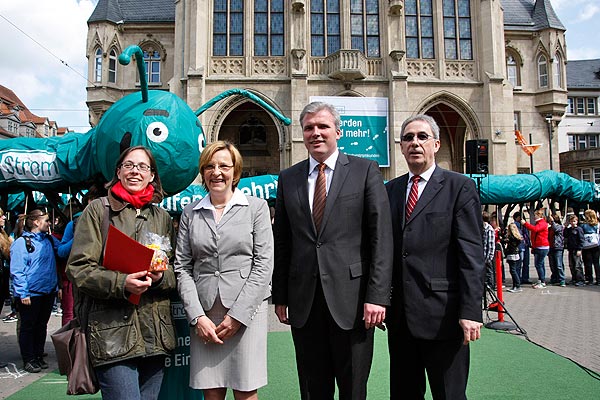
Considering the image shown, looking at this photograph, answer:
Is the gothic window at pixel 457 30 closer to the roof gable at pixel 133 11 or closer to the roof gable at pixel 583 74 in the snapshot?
the roof gable at pixel 133 11

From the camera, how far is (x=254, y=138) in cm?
2561

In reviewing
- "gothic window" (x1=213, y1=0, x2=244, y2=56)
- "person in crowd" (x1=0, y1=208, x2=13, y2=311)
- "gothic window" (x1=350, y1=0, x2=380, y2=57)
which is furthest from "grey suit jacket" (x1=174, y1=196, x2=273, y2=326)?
"gothic window" (x1=350, y1=0, x2=380, y2=57)

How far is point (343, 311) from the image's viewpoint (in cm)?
251

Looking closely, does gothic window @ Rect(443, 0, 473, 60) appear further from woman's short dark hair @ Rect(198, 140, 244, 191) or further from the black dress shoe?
woman's short dark hair @ Rect(198, 140, 244, 191)

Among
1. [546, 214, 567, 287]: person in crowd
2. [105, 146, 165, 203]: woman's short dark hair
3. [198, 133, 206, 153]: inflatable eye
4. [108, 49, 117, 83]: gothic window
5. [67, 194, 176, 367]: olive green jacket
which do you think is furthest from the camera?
[108, 49, 117, 83]: gothic window

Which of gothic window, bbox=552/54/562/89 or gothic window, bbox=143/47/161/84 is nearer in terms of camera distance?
gothic window, bbox=143/47/161/84

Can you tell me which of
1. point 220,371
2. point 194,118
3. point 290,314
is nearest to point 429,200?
point 290,314

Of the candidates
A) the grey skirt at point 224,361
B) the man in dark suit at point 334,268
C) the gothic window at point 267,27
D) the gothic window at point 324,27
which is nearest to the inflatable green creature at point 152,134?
the man in dark suit at point 334,268

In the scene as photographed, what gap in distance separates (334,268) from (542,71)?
29973 mm

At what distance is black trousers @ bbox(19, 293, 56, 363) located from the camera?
17.1 ft

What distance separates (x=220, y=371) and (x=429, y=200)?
61.8 inches

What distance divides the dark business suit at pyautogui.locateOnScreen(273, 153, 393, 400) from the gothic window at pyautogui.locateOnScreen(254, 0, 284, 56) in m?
21.3

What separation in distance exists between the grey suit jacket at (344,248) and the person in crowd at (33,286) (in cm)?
401

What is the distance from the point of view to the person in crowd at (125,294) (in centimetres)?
227
